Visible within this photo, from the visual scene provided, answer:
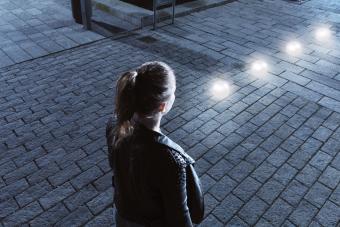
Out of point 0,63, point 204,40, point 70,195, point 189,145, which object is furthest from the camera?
point 204,40

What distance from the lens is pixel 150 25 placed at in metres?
9.30

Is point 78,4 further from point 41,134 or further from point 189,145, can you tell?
point 189,145

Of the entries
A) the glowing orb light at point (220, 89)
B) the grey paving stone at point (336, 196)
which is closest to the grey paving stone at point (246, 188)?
the grey paving stone at point (336, 196)

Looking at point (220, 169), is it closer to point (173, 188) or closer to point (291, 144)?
point (291, 144)

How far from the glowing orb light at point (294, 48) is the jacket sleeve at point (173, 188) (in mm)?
6783

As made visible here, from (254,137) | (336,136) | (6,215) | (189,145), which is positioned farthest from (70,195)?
(336,136)

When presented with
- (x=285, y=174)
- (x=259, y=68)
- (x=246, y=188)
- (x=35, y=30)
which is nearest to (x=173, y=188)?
(x=246, y=188)

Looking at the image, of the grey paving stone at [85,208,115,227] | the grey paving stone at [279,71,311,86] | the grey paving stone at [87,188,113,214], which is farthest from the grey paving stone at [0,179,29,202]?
the grey paving stone at [279,71,311,86]

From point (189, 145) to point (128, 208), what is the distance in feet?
9.44

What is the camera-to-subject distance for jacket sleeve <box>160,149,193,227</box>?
180 cm

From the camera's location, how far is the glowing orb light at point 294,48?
7828mm

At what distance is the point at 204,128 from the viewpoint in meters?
5.21

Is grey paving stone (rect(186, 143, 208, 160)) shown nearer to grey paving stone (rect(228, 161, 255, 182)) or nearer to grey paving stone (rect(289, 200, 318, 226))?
grey paving stone (rect(228, 161, 255, 182))

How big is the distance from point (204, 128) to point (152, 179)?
3.45m
